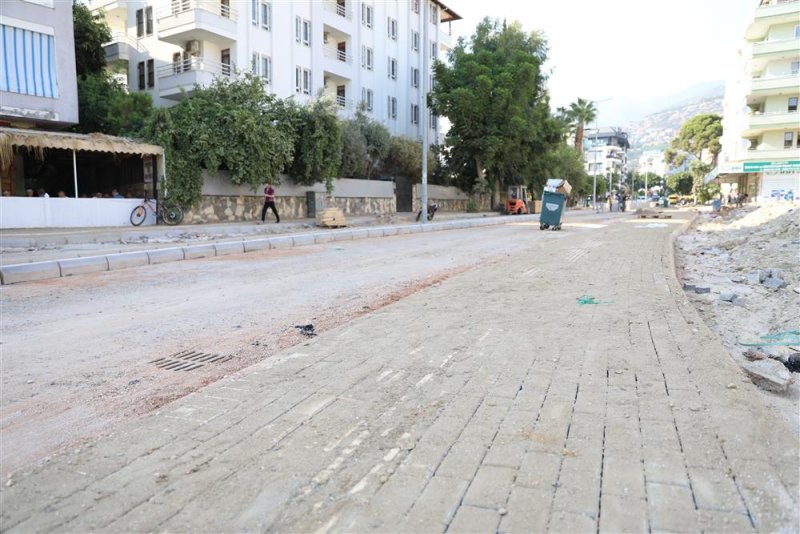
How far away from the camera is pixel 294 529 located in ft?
7.01

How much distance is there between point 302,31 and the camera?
31969 mm

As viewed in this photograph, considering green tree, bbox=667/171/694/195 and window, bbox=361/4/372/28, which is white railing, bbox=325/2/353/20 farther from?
green tree, bbox=667/171/694/195

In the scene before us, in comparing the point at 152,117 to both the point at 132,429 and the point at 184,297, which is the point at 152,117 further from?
the point at 132,429

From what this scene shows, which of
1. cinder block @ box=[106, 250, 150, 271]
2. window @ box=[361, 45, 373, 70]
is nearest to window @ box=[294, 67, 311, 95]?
window @ box=[361, 45, 373, 70]

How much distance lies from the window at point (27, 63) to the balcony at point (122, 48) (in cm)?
955

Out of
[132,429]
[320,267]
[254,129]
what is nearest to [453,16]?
[254,129]

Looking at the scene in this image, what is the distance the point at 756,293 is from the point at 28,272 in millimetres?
11610

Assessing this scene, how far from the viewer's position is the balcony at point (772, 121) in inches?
1729

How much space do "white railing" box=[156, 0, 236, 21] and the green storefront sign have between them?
43.0 m

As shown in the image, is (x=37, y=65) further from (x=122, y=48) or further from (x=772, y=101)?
(x=772, y=101)

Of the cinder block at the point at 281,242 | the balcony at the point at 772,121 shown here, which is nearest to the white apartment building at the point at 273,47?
the cinder block at the point at 281,242

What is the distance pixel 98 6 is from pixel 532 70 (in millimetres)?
25999

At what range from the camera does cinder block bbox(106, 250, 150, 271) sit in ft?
35.7

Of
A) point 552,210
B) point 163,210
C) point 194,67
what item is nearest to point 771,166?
point 552,210
